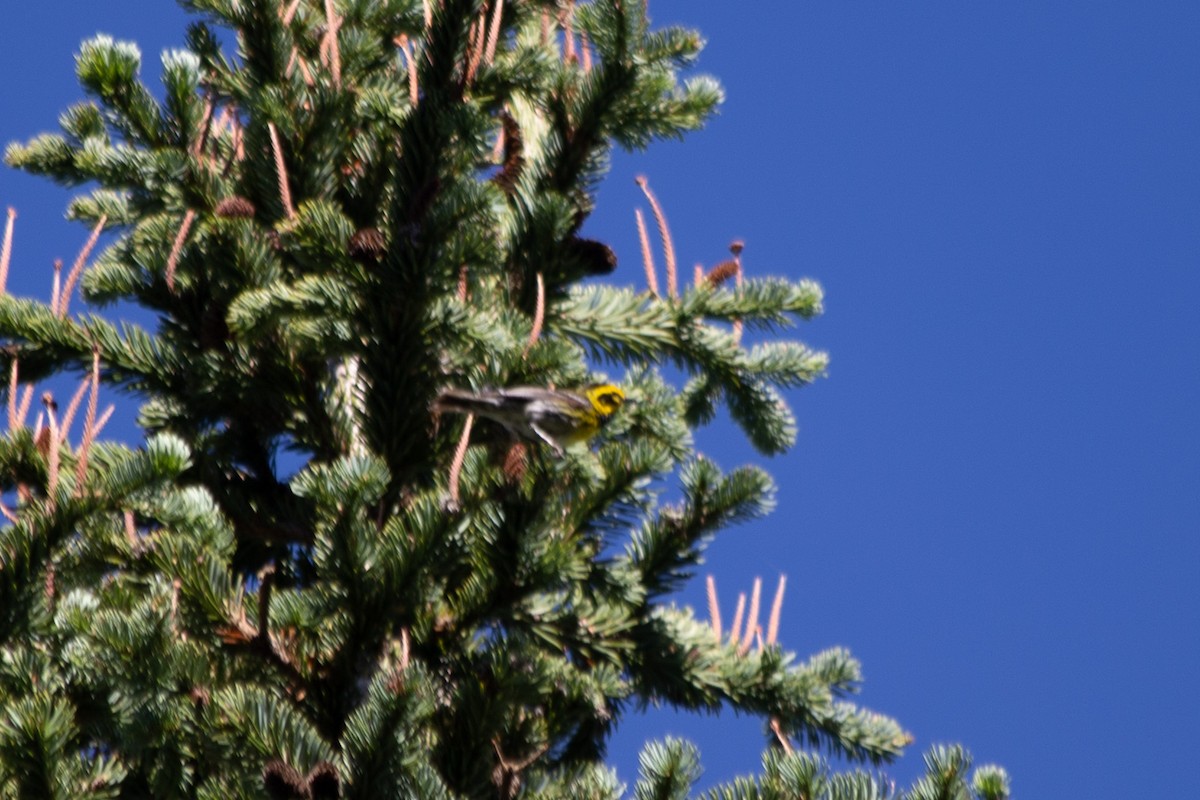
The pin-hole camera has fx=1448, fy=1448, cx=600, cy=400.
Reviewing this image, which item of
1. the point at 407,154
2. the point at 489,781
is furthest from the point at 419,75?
the point at 489,781

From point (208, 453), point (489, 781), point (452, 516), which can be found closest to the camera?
point (452, 516)

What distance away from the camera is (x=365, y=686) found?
3.44 metres

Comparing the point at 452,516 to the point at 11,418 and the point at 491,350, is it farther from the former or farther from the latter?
the point at 11,418

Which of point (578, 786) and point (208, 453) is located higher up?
point (208, 453)

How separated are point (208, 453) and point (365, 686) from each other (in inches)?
40.3

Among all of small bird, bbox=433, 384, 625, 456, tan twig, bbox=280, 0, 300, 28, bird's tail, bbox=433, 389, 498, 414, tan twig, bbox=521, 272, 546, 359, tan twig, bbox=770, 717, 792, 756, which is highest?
tan twig, bbox=280, 0, 300, 28

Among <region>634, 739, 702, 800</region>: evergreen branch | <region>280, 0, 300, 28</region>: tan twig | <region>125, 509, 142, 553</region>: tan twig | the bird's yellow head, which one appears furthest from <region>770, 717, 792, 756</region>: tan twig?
<region>280, 0, 300, 28</region>: tan twig

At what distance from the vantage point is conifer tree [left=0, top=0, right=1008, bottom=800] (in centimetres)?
302

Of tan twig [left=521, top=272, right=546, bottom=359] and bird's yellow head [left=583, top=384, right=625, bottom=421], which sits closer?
tan twig [left=521, top=272, right=546, bottom=359]

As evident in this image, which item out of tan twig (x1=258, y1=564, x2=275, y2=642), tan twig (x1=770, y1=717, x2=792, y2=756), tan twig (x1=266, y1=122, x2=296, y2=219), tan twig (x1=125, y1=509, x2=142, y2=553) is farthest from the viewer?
tan twig (x1=770, y1=717, x2=792, y2=756)

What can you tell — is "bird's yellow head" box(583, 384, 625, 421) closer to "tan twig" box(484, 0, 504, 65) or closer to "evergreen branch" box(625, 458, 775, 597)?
"evergreen branch" box(625, 458, 775, 597)

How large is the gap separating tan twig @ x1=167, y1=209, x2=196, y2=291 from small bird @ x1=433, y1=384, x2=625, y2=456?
923 millimetres

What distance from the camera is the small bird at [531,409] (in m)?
3.38

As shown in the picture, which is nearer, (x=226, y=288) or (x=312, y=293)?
(x=312, y=293)
